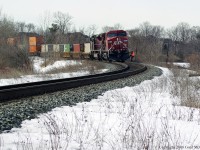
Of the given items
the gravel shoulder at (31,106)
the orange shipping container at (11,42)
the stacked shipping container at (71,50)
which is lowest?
the gravel shoulder at (31,106)

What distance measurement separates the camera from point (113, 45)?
108 feet

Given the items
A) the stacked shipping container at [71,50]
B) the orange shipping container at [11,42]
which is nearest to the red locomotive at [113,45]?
the stacked shipping container at [71,50]

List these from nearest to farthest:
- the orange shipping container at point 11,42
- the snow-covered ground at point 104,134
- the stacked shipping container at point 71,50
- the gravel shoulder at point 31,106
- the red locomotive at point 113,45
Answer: the snow-covered ground at point 104,134 → the gravel shoulder at point 31,106 → the orange shipping container at point 11,42 → the red locomotive at point 113,45 → the stacked shipping container at point 71,50

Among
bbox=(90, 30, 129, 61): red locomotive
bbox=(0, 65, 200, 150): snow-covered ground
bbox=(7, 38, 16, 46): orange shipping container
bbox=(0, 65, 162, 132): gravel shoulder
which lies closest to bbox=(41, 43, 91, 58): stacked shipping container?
bbox=(90, 30, 129, 61): red locomotive

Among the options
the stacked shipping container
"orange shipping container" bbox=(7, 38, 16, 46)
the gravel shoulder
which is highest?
"orange shipping container" bbox=(7, 38, 16, 46)

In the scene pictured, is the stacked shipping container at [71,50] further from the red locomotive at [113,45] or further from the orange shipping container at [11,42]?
the orange shipping container at [11,42]

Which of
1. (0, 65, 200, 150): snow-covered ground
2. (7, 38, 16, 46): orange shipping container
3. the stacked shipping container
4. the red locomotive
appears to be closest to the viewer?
(0, 65, 200, 150): snow-covered ground

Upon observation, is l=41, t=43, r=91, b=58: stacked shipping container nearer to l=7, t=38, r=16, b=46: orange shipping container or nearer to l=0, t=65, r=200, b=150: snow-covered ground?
l=7, t=38, r=16, b=46: orange shipping container

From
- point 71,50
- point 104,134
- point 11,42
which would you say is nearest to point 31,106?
point 104,134

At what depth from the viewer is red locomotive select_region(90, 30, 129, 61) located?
3281 cm

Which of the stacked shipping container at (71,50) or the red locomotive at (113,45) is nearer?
the red locomotive at (113,45)

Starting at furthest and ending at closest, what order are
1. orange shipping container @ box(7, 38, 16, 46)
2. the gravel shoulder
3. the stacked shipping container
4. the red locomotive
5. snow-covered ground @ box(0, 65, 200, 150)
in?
the stacked shipping container → the red locomotive → orange shipping container @ box(7, 38, 16, 46) → the gravel shoulder → snow-covered ground @ box(0, 65, 200, 150)

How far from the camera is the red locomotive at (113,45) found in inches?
1292

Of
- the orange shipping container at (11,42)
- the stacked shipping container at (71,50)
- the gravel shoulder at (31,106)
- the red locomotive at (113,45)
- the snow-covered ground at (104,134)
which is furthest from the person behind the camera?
the stacked shipping container at (71,50)
